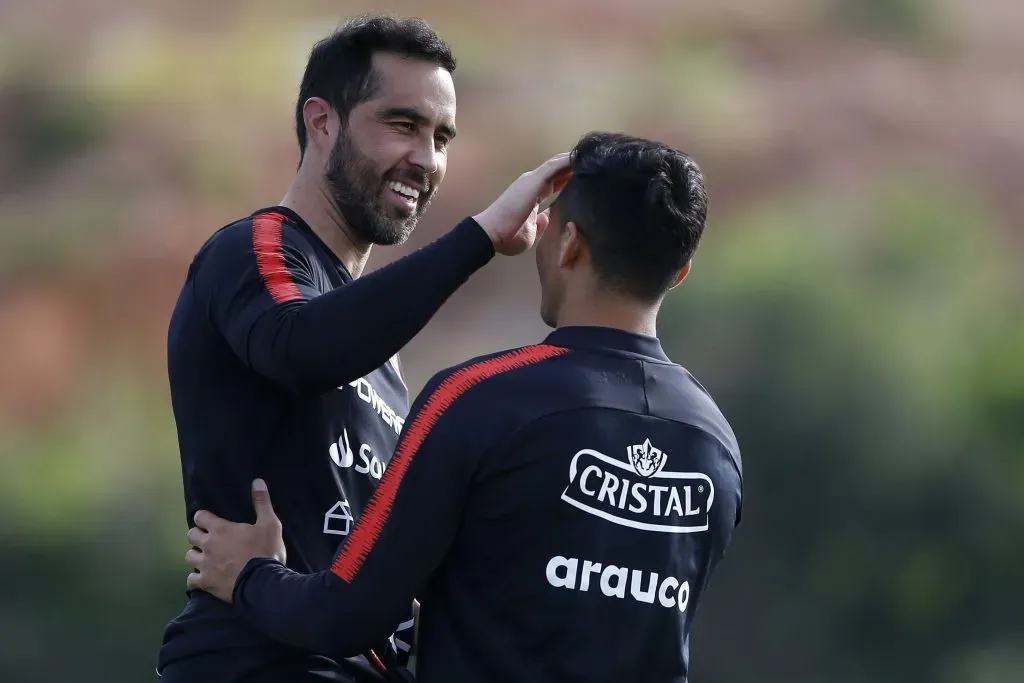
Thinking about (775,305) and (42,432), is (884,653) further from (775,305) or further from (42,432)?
(42,432)

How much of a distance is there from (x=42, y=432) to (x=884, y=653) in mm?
6747

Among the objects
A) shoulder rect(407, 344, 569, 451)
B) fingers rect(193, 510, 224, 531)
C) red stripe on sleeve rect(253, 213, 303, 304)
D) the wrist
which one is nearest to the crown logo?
shoulder rect(407, 344, 569, 451)

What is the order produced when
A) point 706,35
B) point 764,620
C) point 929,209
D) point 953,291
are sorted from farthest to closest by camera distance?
point 706,35, point 929,209, point 953,291, point 764,620

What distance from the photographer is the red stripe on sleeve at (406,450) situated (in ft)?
6.24

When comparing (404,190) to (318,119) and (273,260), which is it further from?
(273,260)

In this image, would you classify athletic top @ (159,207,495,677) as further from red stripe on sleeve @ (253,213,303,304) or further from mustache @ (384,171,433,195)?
mustache @ (384,171,433,195)

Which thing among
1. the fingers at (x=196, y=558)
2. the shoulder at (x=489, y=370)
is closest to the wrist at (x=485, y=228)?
the shoulder at (x=489, y=370)

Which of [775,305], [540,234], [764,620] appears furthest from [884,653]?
[540,234]

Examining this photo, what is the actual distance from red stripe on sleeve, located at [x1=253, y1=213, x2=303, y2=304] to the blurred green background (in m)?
7.06

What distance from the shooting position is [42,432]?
1121cm

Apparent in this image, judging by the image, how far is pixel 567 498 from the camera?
190cm

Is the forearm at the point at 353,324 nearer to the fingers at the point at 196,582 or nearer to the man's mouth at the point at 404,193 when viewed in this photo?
the fingers at the point at 196,582

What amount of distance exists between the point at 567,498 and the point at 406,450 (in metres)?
0.23

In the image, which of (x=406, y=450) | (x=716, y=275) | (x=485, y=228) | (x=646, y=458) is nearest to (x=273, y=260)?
(x=485, y=228)
